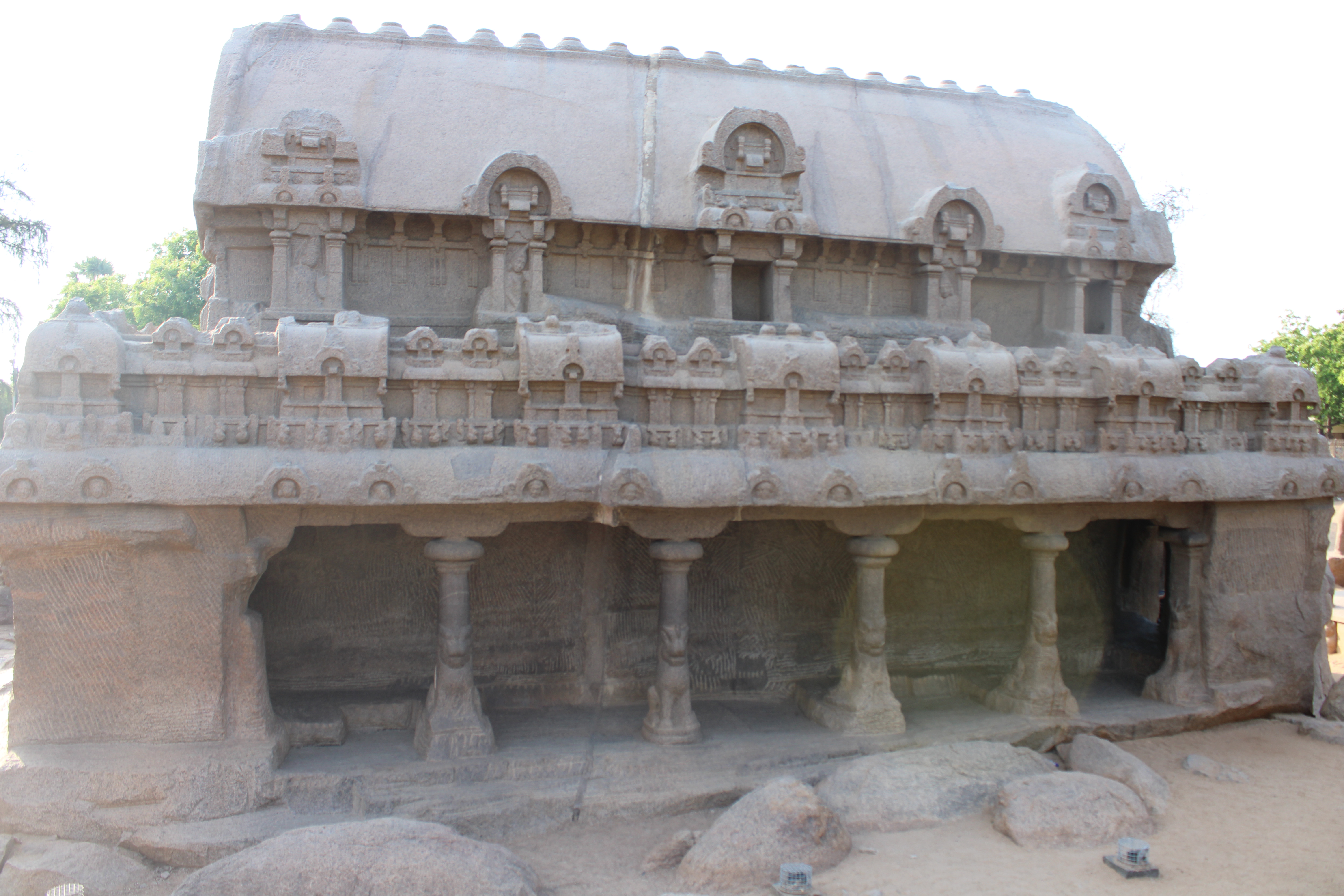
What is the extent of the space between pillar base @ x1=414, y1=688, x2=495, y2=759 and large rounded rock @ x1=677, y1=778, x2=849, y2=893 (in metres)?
1.78

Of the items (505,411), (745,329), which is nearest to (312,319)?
(505,411)

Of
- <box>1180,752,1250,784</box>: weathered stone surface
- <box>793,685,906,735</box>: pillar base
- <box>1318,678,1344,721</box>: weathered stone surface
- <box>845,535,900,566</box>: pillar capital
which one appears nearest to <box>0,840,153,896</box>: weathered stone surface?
<box>793,685,906,735</box>: pillar base

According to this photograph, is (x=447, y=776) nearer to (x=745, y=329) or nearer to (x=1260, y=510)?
(x=745, y=329)

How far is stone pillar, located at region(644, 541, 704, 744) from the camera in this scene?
736 cm

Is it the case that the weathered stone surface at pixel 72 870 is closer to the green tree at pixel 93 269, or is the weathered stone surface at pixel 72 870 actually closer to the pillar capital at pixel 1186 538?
the pillar capital at pixel 1186 538

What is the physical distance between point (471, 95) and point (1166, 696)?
29.1ft

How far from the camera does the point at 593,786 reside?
689 cm

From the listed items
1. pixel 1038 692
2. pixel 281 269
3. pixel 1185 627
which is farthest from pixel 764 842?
pixel 281 269

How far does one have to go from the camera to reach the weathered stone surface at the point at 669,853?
616 centimetres

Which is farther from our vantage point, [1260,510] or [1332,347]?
[1332,347]

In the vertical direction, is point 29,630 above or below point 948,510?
below

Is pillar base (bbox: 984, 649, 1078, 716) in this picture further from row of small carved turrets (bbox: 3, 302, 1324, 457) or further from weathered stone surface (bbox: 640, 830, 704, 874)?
weathered stone surface (bbox: 640, 830, 704, 874)

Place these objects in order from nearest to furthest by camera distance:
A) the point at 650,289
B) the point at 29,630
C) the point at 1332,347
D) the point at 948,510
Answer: the point at 29,630 < the point at 948,510 < the point at 650,289 < the point at 1332,347

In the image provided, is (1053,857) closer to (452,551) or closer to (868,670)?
Result: (868,670)
